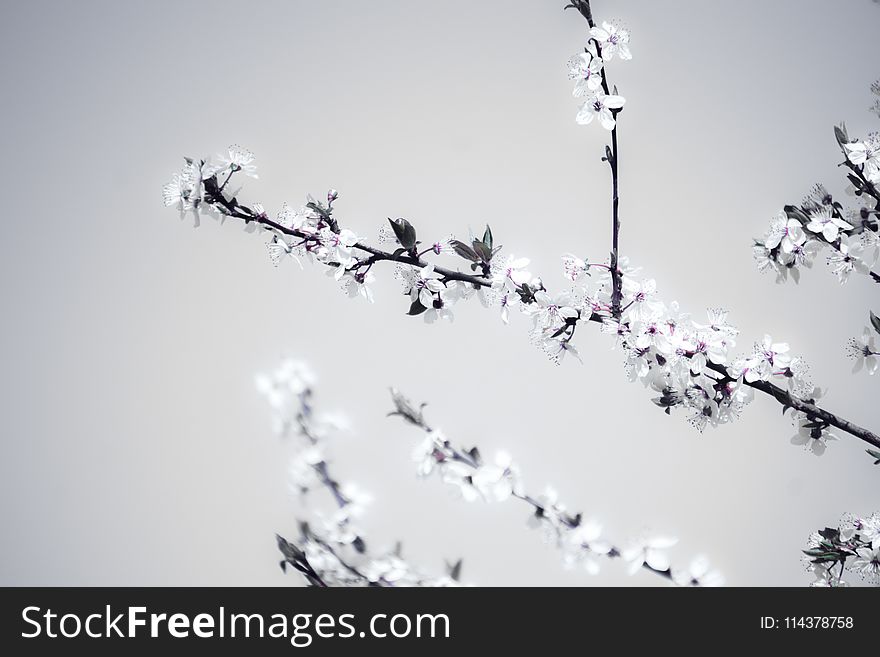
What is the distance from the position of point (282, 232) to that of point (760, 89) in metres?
1.70

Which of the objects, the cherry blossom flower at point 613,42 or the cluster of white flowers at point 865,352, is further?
the cluster of white flowers at point 865,352

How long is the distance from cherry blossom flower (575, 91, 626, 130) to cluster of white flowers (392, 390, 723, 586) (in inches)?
16.2

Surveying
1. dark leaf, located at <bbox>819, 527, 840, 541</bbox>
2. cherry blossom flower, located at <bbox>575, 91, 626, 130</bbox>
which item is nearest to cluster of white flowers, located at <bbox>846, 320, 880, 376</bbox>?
dark leaf, located at <bbox>819, 527, 840, 541</bbox>

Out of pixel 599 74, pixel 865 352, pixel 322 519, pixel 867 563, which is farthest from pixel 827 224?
pixel 322 519

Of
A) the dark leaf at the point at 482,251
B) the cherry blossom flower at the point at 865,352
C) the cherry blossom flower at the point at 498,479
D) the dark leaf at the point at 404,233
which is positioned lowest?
the cherry blossom flower at the point at 498,479

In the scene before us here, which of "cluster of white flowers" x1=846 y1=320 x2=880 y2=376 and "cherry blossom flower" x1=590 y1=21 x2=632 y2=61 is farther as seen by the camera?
"cluster of white flowers" x1=846 y1=320 x2=880 y2=376

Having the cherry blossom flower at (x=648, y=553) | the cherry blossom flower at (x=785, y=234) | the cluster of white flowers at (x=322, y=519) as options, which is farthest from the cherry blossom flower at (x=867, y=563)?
the cluster of white flowers at (x=322, y=519)

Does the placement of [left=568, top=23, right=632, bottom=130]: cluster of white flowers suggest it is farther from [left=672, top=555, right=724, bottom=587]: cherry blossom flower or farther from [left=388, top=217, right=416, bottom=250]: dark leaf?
[left=672, top=555, right=724, bottom=587]: cherry blossom flower

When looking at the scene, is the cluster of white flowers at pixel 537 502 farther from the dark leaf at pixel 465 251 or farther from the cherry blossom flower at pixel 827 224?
the cherry blossom flower at pixel 827 224

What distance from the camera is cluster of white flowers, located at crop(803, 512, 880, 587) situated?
2.49 feet

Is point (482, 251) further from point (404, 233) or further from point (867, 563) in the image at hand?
point (867, 563)

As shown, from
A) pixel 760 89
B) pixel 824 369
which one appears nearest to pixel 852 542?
pixel 824 369

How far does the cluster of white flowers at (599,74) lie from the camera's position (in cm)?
70
